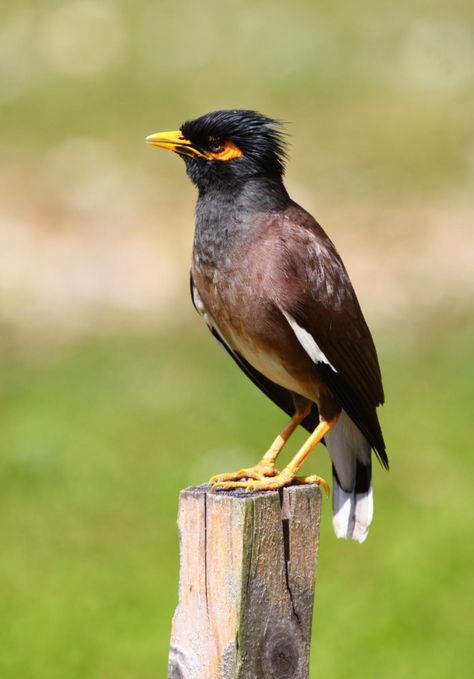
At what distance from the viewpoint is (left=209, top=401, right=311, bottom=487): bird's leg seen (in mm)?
4352

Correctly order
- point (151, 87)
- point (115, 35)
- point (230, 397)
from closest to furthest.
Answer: point (230, 397) < point (151, 87) < point (115, 35)

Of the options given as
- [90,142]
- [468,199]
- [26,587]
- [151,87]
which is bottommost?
[26,587]

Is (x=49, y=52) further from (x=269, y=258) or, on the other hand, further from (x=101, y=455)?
(x=269, y=258)

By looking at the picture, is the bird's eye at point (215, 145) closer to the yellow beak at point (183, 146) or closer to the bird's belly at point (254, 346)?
the yellow beak at point (183, 146)

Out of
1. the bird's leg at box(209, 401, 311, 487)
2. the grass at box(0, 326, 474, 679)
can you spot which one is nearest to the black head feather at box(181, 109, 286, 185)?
the bird's leg at box(209, 401, 311, 487)

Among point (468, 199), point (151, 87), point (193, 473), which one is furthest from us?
point (151, 87)

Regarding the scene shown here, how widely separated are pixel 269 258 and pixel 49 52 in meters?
13.8

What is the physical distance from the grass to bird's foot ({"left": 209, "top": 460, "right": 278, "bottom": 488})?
2.15 meters

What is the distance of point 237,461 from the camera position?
28.4 feet

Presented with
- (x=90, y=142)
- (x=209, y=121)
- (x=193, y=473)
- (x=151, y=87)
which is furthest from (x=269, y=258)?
(x=151, y=87)

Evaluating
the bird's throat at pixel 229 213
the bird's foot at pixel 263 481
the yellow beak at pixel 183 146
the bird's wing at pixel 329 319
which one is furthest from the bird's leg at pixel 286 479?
the yellow beak at pixel 183 146

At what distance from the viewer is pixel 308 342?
15.1ft

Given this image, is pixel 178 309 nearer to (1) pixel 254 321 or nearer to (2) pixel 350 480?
(2) pixel 350 480

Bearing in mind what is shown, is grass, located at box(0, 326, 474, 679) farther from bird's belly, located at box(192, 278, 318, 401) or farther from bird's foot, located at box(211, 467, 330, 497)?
bird's foot, located at box(211, 467, 330, 497)
